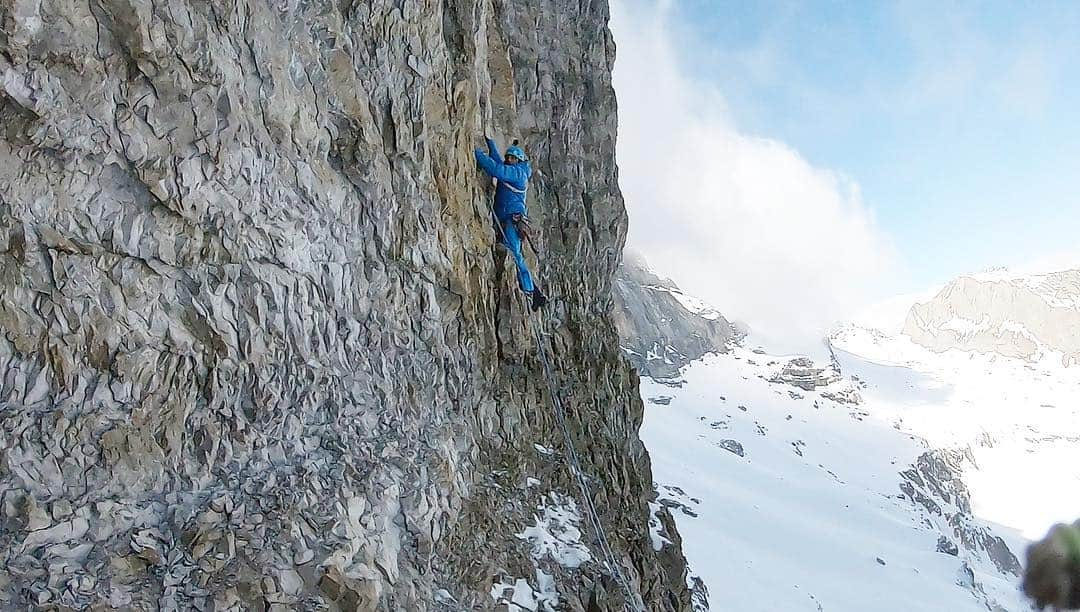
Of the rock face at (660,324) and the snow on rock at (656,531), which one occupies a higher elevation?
the rock face at (660,324)

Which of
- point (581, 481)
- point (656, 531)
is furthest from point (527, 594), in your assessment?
point (656, 531)

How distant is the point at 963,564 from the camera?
7606cm

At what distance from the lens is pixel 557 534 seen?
1104 cm

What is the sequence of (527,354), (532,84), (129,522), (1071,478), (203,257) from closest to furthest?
(129,522) < (203,257) < (527,354) < (532,84) < (1071,478)

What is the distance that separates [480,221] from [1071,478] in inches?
8488

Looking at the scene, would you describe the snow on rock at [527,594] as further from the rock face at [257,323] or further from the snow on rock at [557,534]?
the snow on rock at [557,534]

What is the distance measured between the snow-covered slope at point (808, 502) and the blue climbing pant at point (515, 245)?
115ft

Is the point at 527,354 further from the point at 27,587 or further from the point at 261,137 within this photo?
the point at 27,587

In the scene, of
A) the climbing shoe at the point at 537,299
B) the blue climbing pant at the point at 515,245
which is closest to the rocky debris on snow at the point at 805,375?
the climbing shoe at the point at 537,299

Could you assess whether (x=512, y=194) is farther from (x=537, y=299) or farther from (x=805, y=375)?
(x=805, y=375)

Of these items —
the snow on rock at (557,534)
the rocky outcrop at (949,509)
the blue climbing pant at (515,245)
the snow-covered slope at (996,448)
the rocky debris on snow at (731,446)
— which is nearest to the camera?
the snow on rock at (557,534)

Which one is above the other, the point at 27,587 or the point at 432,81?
the point at 432,81

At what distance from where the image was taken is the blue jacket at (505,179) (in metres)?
12.2

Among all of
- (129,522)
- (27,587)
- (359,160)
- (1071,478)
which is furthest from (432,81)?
(1071,478)
